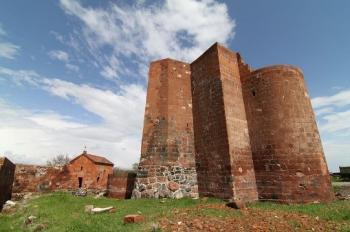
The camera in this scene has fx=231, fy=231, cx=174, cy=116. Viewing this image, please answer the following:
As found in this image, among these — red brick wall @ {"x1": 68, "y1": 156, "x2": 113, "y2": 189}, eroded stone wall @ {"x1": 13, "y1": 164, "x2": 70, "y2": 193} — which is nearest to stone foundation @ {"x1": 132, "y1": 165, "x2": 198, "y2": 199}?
eroded stone wall @ {"x1": 13, "y1": 164, "x2": 70, "y2": 193}

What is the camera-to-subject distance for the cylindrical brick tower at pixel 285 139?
9.87 metres

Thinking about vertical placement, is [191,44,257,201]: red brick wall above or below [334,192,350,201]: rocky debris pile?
above

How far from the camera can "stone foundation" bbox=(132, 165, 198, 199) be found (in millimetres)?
11573

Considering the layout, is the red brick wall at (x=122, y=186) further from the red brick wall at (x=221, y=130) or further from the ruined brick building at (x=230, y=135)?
the red brick wall at (x=221, y=130)

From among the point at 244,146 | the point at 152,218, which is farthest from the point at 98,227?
the point at 244,146

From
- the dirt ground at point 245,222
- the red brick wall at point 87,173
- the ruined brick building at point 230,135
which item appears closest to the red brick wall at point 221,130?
the ruined brick building at point 230,135

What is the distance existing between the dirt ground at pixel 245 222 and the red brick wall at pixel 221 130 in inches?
121

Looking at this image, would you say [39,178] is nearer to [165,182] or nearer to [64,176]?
[64,176]

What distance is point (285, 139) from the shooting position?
10562 mm

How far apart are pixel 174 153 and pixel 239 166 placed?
3.48m

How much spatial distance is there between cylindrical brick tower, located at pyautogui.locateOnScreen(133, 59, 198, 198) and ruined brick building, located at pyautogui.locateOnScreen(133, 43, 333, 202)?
5 cm

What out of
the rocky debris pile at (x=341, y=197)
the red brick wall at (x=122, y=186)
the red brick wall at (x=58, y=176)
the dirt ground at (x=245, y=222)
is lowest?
the dirt ground at (x=245, y=222)

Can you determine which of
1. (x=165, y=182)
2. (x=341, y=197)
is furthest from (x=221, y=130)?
(x=341, y=197)

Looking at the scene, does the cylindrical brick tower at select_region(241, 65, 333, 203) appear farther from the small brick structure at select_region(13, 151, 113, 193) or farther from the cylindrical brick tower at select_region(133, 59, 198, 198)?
the small brick structure at select_region(13, 151, 113, 193)
